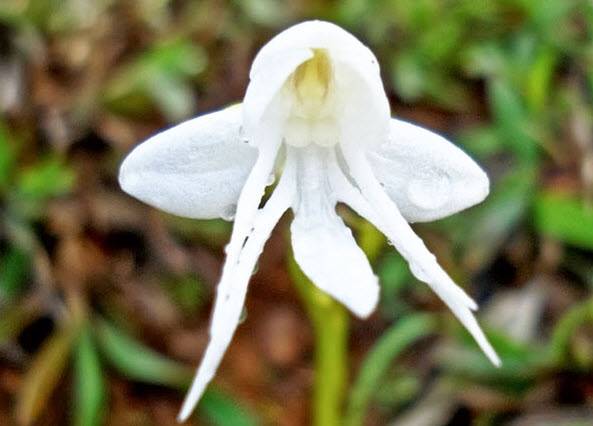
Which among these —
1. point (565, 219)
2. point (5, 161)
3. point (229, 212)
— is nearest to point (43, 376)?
point (5, 161)

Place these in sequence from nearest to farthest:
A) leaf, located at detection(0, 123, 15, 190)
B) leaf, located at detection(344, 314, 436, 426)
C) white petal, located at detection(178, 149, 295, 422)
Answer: white petal, located at detection(178, 149, 295, 422)
leaf, located at detection(344, 314, 436, 426)
leaf, located at detection(0, 123, 15, 190)

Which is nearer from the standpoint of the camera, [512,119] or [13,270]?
[13,270]

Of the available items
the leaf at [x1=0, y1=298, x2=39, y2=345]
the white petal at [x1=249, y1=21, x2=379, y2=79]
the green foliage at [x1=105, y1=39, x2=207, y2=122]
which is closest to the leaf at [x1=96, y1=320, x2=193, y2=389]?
the leaf at [x1=0, y1=298, x2=39, y2=345]

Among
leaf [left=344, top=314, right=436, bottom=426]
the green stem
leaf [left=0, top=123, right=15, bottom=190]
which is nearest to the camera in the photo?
the green stem

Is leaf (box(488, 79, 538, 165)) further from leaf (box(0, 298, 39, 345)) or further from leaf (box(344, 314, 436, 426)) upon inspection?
leaf (box(0, 298, 39, 345))

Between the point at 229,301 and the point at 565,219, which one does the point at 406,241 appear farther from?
the point at 565,219

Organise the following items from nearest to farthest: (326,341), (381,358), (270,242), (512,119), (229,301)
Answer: (229,301) < (326,341) < (381,358) < (512,119) < (270,242)

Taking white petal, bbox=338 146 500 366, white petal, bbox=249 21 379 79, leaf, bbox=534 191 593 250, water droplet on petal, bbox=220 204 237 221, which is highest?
white petal, bbox=249 21 379 79

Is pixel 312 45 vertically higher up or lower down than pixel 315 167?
higher up
